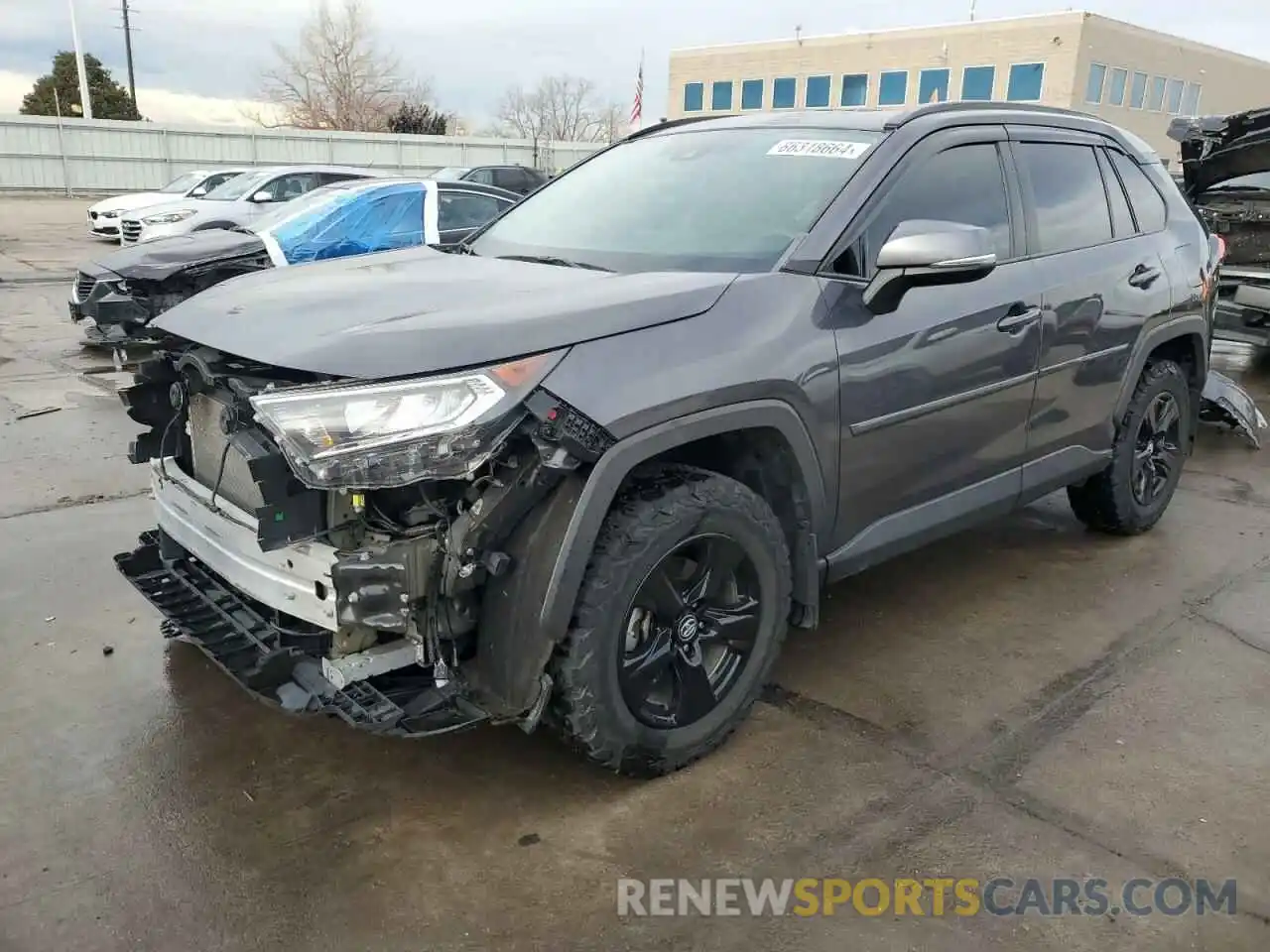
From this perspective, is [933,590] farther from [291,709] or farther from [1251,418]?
[1251,418]

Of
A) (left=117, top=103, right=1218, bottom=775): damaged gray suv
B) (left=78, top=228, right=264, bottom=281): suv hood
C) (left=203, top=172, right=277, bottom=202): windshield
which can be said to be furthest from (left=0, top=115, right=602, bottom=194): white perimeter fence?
(left=117, top=103, right=1218, bottom=775): damaged gray suv

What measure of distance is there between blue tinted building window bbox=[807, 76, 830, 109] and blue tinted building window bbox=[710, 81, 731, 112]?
474 cm

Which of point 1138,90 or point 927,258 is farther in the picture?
point 1138,90

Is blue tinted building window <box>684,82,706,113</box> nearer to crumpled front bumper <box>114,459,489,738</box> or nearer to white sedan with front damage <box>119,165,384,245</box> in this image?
white sedan with front damage <box>119,165,384,245</box>

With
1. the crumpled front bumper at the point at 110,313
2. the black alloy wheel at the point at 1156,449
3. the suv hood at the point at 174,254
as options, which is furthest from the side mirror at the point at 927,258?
the suv hood at the point at 174,254

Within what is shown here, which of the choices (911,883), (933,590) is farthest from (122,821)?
(933,590)

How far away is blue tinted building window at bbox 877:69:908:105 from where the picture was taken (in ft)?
163

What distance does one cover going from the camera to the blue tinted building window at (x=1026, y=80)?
149 feet

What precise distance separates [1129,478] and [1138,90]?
51.4 m

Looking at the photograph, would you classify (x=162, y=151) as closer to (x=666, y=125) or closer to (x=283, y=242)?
(x=283, y=242)

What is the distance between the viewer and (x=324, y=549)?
257 centimetres

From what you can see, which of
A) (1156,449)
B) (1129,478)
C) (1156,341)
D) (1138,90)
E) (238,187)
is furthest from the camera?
(1138,90)

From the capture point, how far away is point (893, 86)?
5006cm

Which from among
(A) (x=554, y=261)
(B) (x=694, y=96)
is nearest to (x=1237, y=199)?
(A) (x=554, y=261)
